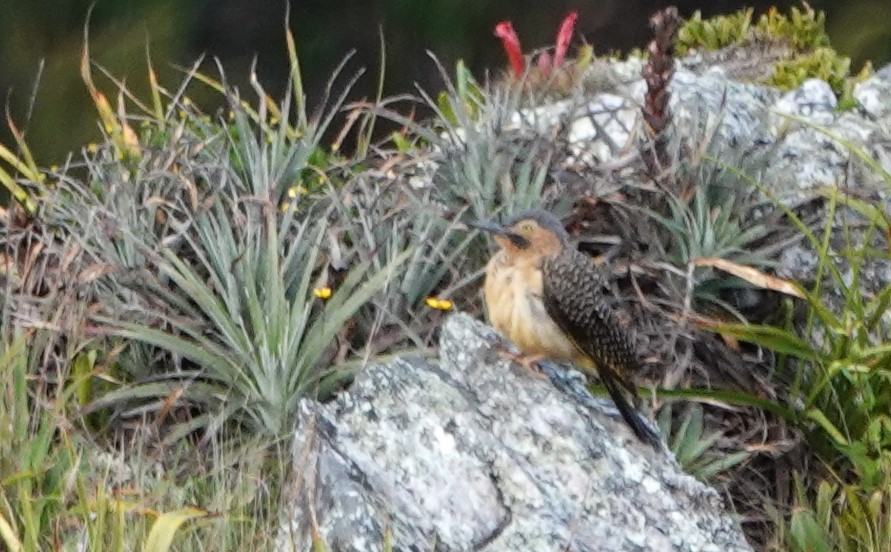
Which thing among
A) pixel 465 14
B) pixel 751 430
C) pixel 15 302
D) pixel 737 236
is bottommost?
pixel 465 14

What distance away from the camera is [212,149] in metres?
6.29

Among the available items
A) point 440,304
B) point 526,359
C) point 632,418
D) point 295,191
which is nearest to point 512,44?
point 295,191

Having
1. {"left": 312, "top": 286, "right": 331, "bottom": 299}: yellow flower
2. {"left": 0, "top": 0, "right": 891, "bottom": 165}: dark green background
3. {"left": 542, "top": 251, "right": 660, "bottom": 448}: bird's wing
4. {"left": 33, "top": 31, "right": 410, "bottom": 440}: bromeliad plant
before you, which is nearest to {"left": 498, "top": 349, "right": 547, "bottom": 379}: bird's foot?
{"left": 542, "top": 251, "right": 660, "bottom": 448}: bird's wing

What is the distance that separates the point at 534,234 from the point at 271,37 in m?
7.49

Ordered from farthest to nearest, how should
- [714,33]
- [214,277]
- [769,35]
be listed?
[714,33], [769,35], [214,277]

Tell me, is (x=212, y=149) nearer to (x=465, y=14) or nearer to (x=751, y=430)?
(x=751, y=430)

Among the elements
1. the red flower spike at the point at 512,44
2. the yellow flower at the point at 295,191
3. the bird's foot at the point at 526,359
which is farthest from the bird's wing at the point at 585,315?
the red flower spike at the point at 512,44

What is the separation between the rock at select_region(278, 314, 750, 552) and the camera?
14.7ft

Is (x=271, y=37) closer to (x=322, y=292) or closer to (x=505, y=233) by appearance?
(x=322, y=292)

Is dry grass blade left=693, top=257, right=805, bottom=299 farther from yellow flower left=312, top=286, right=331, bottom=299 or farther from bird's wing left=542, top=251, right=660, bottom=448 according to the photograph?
yellow flower left=312, top=286, right=331, bottom=299

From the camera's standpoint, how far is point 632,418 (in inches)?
189

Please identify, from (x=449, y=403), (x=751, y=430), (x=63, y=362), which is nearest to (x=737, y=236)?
(x=751, y=430)

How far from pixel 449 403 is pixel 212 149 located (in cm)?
191

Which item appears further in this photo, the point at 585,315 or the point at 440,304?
the point at 440,304
